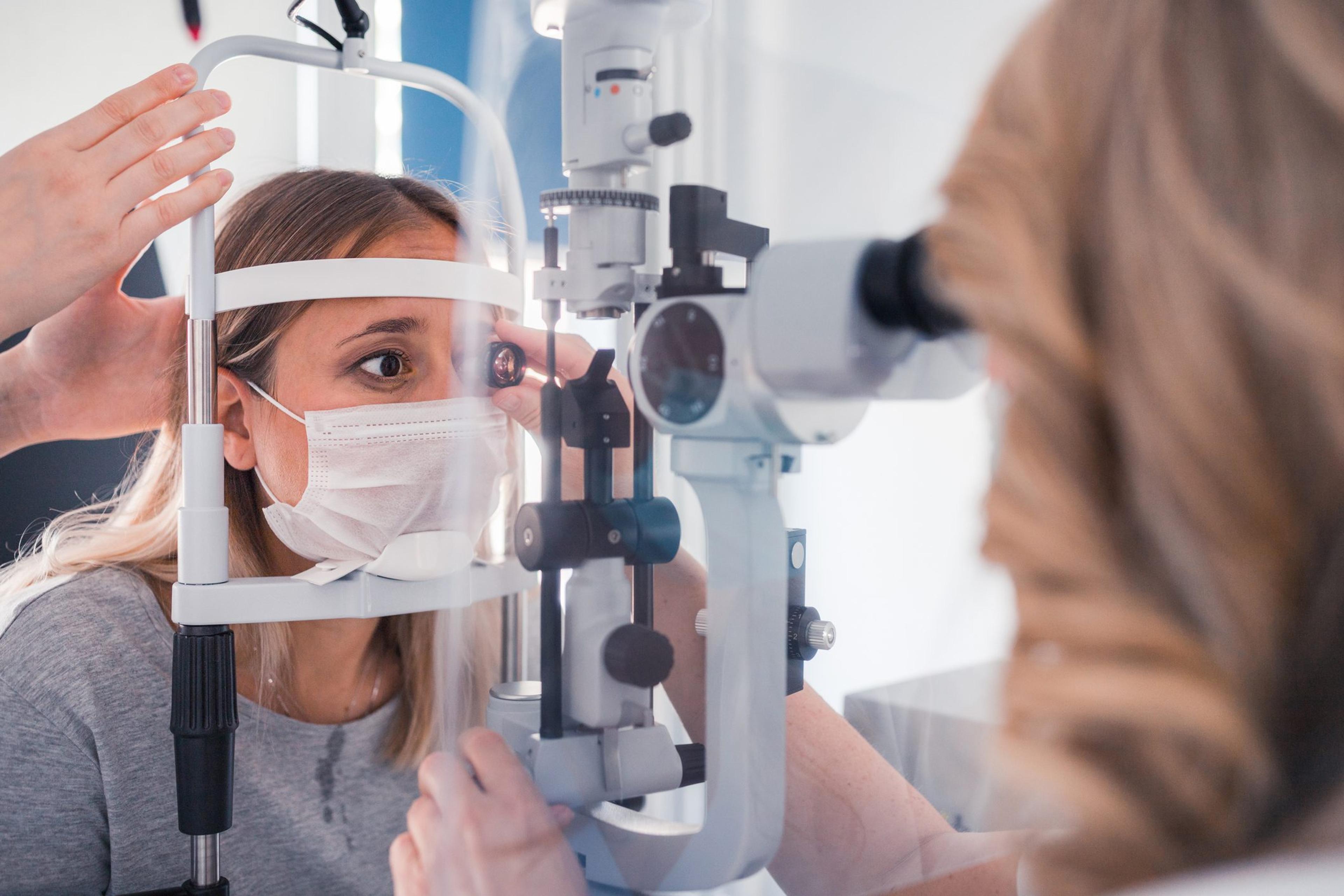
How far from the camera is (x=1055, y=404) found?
329 mm

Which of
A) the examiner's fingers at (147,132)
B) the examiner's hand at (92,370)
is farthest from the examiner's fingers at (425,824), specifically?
the examiner's hand at (92,370)

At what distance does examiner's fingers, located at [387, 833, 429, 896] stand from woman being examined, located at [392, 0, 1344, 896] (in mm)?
407

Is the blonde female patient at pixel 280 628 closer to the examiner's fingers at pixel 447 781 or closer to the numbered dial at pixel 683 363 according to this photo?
the examiner's fingers at pixel 447 781

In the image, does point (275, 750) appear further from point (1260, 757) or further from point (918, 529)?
point (1260, 757)

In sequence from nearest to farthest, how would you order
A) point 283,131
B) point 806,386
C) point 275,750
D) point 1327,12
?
point 1327,12, point 806,386, point 275,750, point 283,131

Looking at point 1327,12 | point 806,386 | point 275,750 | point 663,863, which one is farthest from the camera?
point 275,750

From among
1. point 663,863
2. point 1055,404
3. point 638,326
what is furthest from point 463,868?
point 1055,404

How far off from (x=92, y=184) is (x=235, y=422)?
0.98 feet

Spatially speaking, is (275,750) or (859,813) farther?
(275,750)

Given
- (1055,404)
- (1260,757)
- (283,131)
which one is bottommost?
(1260,757)

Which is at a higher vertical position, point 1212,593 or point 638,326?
point 638,326

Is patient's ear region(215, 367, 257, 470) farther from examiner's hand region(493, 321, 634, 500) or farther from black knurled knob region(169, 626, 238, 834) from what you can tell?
examiner's hand region(493, 321, 634, 500)

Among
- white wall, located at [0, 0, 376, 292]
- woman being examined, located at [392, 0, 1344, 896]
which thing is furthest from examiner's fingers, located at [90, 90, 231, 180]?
white wall, located at [0, 0, 376, 292]

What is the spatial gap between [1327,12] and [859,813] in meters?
0.51
